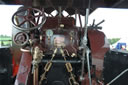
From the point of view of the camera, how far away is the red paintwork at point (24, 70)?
5.85 feet

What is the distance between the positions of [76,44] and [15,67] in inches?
51.1

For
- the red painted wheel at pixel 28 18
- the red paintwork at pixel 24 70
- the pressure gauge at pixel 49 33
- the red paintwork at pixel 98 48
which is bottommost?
the red paintwork at pixel 24 70

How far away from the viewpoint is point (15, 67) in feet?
8.96

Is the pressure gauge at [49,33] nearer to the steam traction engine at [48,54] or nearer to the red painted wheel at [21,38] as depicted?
the steam traction engine at [48,54]

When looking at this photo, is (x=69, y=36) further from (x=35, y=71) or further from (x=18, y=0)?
(x=18, y=0)

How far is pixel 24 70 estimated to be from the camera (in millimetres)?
1865

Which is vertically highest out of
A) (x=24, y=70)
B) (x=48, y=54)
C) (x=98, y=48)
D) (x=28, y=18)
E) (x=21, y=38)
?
(x=28, y=18)

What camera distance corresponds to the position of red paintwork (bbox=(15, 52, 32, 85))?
5.85ft

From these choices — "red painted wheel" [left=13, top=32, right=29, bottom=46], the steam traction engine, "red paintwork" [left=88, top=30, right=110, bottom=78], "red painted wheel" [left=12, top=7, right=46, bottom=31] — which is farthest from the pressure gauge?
"red paintwork" [left=88, top=30, right=110, bottom=78]

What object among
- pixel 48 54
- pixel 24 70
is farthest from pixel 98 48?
pixel 24 70

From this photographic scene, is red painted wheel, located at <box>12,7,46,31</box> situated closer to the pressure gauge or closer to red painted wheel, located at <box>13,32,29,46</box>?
red painted wheel, located at <box>13,32,29,46</box>

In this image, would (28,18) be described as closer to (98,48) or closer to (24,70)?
(24,70)

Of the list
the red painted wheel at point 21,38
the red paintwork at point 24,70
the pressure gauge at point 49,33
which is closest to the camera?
the red paintwork at point 24,70

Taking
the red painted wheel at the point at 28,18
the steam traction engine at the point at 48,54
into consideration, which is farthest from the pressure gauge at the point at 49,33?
the red painted wheel at the point at 28,18
